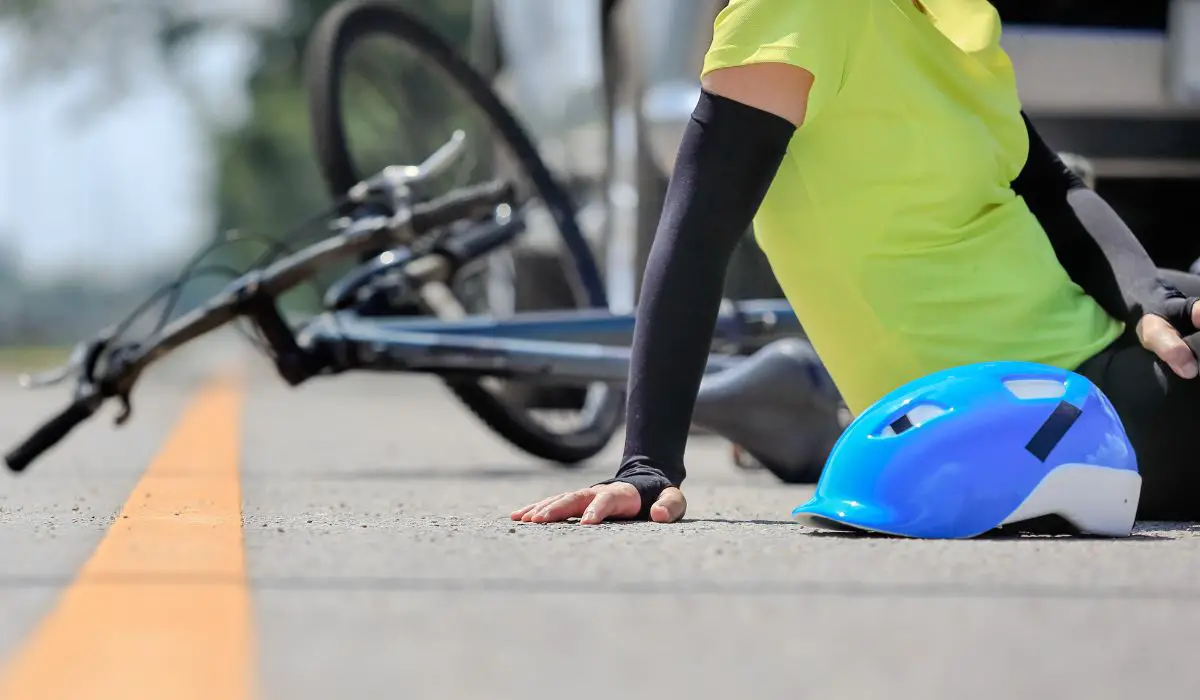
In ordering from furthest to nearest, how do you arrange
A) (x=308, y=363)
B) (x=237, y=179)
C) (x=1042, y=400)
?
(x=237, y=179) < (x=308, y=363) < (x=1042, y=400)

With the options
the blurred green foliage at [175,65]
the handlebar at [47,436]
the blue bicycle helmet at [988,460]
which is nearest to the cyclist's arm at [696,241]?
the blue bicycle helmet at [988,460]

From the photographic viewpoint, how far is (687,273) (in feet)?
10.5

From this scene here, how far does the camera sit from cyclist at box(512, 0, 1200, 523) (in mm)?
3150

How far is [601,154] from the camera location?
6348 mm

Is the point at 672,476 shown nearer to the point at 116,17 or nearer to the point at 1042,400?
the point at 1042,400

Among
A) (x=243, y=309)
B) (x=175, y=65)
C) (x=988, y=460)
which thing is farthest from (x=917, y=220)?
(x=175, y=65)

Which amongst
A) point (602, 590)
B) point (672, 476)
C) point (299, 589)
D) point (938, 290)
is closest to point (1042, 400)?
point (938, 290)

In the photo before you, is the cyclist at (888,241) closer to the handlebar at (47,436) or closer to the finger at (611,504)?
the finger at (611,504)

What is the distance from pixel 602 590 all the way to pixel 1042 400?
1.01 m

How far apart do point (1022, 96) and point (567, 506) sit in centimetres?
212

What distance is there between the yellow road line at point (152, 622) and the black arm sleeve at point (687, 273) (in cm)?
71

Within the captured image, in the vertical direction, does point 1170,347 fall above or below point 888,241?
below

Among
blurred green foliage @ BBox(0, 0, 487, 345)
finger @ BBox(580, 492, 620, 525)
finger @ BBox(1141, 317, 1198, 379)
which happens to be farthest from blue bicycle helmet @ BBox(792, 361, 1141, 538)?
blurred green foliage @ BBox(0, 0, 487, 345)

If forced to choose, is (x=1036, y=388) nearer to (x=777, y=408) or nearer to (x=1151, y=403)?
(x=1151, y=403)
